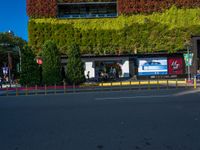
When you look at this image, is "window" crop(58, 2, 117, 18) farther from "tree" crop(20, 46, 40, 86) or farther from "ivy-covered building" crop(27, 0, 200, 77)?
"tree" crop(20, 46, 40, 86)

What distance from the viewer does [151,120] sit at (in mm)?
7961

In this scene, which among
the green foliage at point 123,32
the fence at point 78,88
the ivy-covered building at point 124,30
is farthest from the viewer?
the green foliage at point 123,32

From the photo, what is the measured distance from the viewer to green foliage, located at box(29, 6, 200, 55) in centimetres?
3919

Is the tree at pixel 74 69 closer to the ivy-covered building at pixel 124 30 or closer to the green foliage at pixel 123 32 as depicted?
the ivy-covered building at pixel 124 30

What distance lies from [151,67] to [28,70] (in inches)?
723

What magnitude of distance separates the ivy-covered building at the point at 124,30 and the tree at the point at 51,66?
10.4 metres

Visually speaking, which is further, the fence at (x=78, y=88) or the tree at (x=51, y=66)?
the tree at (x=51, y=66)

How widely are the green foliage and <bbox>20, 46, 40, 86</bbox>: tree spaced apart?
449 inches

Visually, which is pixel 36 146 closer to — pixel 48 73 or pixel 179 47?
pixel 48 73

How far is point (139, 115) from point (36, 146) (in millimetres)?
4230

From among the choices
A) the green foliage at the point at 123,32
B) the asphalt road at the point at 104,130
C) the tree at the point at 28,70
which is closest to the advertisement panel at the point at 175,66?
the green foliage at the point at 123,32

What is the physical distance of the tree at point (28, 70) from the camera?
27.6 metres

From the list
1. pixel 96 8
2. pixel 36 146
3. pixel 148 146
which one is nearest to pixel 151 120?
pixel 148 146

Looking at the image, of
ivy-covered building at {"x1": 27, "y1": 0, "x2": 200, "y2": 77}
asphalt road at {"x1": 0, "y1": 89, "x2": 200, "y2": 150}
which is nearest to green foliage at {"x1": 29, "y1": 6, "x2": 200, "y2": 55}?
ivy-covered building at {"x1": 27, "y1": 0, "x2": 200, "y2": 77}
